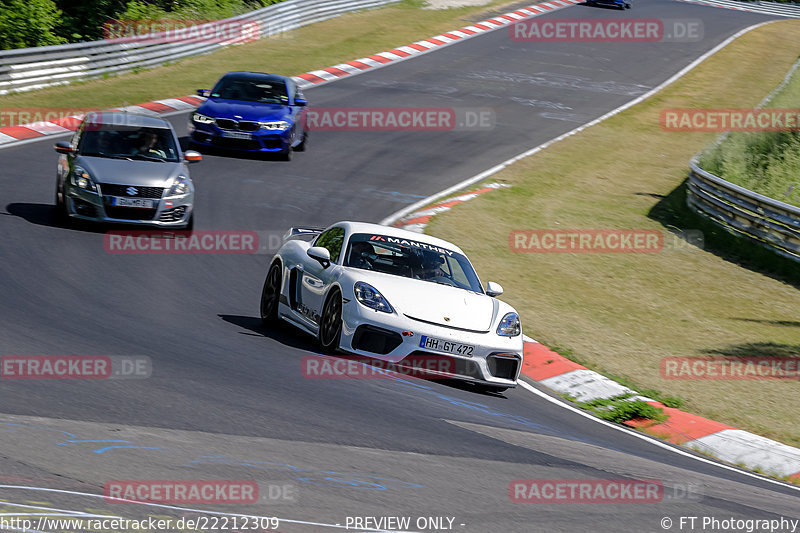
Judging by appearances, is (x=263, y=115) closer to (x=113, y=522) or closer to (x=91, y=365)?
(x=91, y=365)

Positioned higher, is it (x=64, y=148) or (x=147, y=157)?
(x=64, y=148)

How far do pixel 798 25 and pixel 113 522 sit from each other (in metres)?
51.0

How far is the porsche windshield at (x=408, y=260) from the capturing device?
10.5 meters

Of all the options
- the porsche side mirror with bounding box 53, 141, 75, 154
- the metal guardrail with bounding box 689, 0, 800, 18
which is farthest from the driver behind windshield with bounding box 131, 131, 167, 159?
the metal guardrail with bounding box 689, 0, 800, 18

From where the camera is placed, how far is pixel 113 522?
15.7ft

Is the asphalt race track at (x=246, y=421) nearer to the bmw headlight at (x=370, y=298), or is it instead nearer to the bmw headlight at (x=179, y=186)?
the bmw headlight at (x=370, y=298)

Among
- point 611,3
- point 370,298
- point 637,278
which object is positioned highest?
point 611,3

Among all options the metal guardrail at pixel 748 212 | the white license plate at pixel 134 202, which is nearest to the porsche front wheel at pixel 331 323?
the white license plate at pixel 134 202

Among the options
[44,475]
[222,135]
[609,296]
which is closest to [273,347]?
[44,475]

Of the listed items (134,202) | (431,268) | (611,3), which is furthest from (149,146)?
(611,3)

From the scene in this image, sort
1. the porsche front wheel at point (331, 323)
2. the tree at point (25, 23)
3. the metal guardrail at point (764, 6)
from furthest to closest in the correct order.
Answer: the metal guardrail at point (764, 6) → the tree at point (25, 23) → the porsche front wheel at point (331, 323)

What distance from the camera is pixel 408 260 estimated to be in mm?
10672

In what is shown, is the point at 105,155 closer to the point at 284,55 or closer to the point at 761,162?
the point at 761,162

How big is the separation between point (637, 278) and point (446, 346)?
25.2 ft
